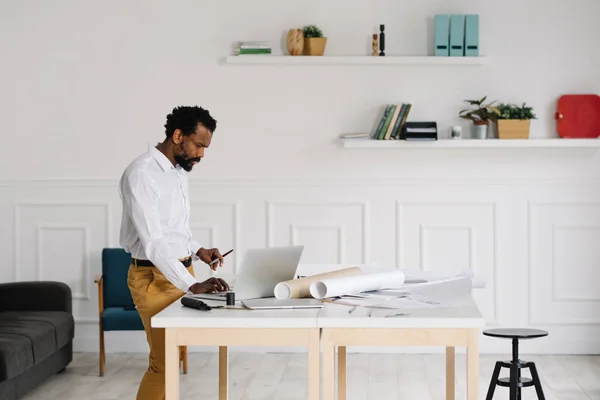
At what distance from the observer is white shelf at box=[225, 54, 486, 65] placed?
6250 millimetres

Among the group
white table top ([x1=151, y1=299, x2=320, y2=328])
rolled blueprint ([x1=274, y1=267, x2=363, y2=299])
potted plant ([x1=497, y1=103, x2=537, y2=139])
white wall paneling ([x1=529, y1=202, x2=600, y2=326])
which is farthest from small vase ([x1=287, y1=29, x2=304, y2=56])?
white table top ([x1=151, y1=299, x2=320, y2=328])

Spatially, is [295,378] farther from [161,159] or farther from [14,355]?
[161,159]

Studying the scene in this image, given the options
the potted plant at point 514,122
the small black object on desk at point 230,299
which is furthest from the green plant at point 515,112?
the small black object on desk at point 230,299

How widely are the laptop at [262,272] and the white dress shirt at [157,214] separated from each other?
0.58 feet

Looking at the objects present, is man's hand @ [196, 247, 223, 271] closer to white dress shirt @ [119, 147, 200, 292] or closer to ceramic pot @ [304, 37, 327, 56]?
white dress shirt @ [119, 147, 200, 292]

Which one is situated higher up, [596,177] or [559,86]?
[559,86]

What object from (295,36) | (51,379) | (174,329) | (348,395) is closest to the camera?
(174,329)

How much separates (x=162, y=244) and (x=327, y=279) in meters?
0.66

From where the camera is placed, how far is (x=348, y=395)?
5262 mm

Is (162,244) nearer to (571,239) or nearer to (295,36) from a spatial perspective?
(295,36)

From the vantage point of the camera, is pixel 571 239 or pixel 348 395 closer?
pixel 348 395

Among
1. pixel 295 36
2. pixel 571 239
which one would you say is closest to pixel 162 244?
pixel 295 36

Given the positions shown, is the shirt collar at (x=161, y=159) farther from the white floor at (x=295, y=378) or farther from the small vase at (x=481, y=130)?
the small vase at (x=481, y=130)

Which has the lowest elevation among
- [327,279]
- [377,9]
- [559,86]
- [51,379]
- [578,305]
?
[51,379]
